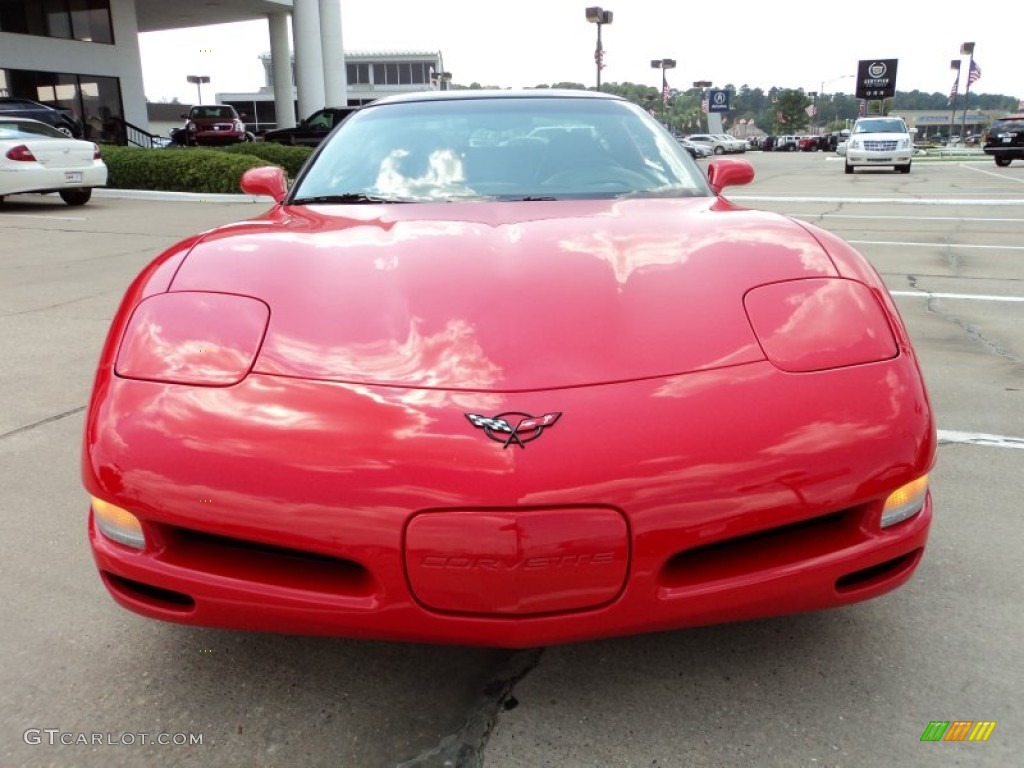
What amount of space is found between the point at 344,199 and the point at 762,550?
5.68 feet

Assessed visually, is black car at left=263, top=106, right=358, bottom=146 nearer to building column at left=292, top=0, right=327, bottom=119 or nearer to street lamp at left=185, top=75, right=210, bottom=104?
building column at left=292, top=0, right=327, bottom=119

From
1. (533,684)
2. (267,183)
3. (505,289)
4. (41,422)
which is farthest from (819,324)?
(41,422)

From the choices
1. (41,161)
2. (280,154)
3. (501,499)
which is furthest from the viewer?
(280,154)

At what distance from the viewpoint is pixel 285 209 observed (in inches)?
104

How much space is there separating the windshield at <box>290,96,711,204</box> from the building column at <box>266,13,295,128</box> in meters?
25.7

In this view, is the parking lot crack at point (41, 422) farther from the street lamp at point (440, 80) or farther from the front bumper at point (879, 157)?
the street lamp at point (440, 80)

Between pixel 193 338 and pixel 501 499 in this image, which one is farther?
pixel 193 338

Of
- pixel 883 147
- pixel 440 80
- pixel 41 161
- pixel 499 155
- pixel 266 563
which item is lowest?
pixel 266 563

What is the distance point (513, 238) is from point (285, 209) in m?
0.94

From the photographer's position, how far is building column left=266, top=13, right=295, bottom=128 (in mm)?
26359

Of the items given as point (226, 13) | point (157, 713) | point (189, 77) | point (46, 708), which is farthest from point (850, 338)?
point (189, 77)

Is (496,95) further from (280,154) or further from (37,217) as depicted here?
(280,154)

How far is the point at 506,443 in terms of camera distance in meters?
1.44

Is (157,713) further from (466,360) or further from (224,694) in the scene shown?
(466,360)
